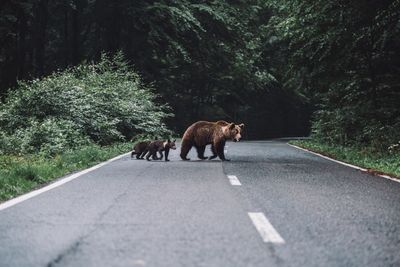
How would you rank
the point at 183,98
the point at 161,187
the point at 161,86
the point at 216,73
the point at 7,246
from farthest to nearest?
the point at 183,98
the point at 216,73
the point at 161,86
the point at 161,187
the point at 7,246

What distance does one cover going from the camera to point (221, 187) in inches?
354

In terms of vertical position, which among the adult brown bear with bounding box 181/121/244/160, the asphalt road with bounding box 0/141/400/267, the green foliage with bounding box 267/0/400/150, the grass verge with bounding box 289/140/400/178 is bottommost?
the grass verge with bounding box 289/140/400/178

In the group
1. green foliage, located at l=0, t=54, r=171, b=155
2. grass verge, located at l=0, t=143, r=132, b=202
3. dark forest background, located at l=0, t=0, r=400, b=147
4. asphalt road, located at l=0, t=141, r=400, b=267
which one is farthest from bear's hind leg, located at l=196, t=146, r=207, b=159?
dark forest background, located at l=0, t=0, r=400, b=147

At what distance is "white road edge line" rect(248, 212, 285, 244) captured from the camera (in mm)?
5066

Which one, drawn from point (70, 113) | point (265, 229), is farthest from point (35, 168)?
point (70, 113)

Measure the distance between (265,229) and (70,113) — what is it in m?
13.3

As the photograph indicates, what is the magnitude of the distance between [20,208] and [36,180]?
3034 millimetres

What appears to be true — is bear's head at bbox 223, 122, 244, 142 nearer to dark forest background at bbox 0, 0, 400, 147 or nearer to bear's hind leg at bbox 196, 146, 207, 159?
bear's hind leg at bbox 196, 146, 207, 159

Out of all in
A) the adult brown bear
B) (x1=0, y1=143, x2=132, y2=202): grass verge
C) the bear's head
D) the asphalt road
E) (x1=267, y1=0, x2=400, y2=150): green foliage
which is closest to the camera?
the asphalt road

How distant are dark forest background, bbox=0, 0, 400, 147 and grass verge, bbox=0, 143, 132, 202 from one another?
7456mm

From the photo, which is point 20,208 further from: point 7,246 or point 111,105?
point 111,105

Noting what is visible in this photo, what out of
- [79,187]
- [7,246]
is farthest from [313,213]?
[79,187]

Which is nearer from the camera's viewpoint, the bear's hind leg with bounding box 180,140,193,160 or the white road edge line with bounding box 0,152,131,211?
the white road edge line with bounding box 0,152,131,211

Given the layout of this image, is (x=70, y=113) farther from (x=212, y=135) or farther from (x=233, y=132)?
(x=233, y=132)
